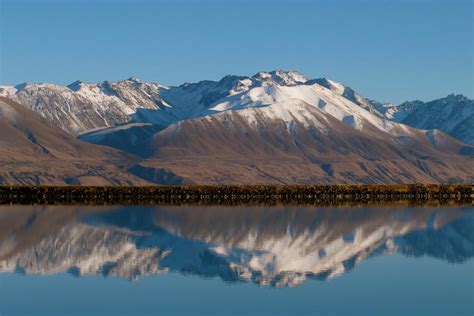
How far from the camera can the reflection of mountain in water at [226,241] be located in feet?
159

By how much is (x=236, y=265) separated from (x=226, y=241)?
12.5 meters

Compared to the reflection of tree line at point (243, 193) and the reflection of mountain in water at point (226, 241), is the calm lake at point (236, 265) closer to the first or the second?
the reflection of mountain in water at point (226, 241)

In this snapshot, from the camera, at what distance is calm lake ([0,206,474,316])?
37219 mm

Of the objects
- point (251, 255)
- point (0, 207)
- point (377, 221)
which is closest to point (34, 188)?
point (0, 207)

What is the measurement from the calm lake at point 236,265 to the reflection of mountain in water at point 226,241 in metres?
0.09

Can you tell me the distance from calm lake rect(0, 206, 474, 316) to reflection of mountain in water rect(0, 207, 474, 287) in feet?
0.29

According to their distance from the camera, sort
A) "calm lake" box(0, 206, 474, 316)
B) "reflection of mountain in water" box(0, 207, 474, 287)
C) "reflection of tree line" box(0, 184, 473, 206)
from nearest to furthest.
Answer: "calm lake" box(0, 206, 474, 316), "reflection of mountain in water" box(0, 207, 474, 287), "reflection of tree line" box(0, 184, 473, 206)

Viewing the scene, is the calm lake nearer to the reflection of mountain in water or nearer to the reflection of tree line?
the reflection of mountain in water

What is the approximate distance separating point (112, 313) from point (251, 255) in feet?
64.3

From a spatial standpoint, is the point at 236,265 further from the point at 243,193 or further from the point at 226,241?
the point at 243,193

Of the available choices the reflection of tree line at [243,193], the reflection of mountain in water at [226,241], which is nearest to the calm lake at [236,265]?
the reflection of mountain in water at [226,241]

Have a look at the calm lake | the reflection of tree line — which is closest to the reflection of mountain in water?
the calm lake

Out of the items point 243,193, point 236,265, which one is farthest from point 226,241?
point 243,193

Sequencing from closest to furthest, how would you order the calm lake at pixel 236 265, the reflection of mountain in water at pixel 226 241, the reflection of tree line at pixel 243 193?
the calm lake at pixel 236 265
the reflection of mountain in water at pixel 226 241
the reflection of tree line at pixel 243 193
